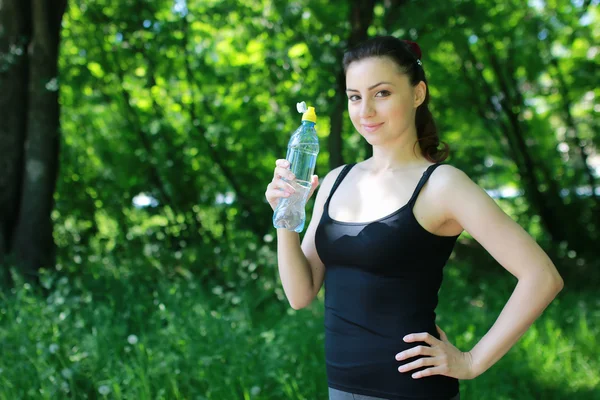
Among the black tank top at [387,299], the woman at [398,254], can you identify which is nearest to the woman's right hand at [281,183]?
the woman at [398,254]

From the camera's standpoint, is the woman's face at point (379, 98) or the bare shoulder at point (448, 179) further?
the woman's face at point (379, 98)

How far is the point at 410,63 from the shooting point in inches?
75.7

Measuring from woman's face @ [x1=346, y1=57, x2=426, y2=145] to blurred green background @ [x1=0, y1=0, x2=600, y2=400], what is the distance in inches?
72.7

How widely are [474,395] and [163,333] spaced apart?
73.1 inches

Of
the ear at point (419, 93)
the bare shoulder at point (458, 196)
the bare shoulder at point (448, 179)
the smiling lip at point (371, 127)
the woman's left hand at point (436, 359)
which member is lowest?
the woman's left hand at point (436, 359)

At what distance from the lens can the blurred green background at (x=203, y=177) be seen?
3.69m

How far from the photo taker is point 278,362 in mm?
3521

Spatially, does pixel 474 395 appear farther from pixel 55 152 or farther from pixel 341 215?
pixel 55 152

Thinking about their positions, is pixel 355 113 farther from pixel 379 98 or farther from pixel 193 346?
pixel 193 346

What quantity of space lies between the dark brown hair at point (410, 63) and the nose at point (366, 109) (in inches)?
5.8

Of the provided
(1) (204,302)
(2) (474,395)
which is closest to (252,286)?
(1) (204,302)

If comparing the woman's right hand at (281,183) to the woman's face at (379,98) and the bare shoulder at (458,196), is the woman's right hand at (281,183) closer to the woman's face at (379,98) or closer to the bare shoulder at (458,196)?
the woman's face at (379,98)

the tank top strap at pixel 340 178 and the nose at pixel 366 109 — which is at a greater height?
the nose at pixel 366 109

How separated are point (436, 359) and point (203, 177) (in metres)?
5.10
